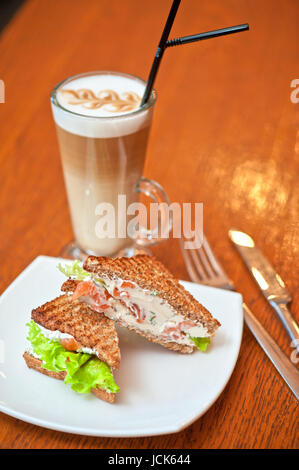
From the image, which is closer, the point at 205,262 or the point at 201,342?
the point at 201,342

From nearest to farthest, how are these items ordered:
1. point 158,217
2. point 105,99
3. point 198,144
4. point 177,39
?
1. point 177,39
2. point 105,99
3. point 158,217
4. point 198,144

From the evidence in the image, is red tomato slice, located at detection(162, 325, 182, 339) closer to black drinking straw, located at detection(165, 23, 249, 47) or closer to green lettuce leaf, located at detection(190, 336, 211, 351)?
green lettuce leaf, located at detection(190, 336, 211, 351)

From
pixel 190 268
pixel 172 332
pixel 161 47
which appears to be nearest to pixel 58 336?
pixel 172 332

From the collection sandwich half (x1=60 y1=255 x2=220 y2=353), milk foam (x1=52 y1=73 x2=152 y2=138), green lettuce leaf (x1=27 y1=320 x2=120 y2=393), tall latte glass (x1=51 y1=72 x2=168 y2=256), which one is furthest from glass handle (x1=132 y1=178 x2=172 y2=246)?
green lettuce leaf (x1=27 y1=320 x2=120 y2=393)

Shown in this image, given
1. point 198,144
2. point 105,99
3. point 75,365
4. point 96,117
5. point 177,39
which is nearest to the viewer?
point 75,365

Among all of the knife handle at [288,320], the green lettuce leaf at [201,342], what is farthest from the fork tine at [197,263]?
the green lettuce leaf at [201,342]

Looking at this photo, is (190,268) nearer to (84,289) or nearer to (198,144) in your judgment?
(84,289)

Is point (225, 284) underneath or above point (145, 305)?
underneath
